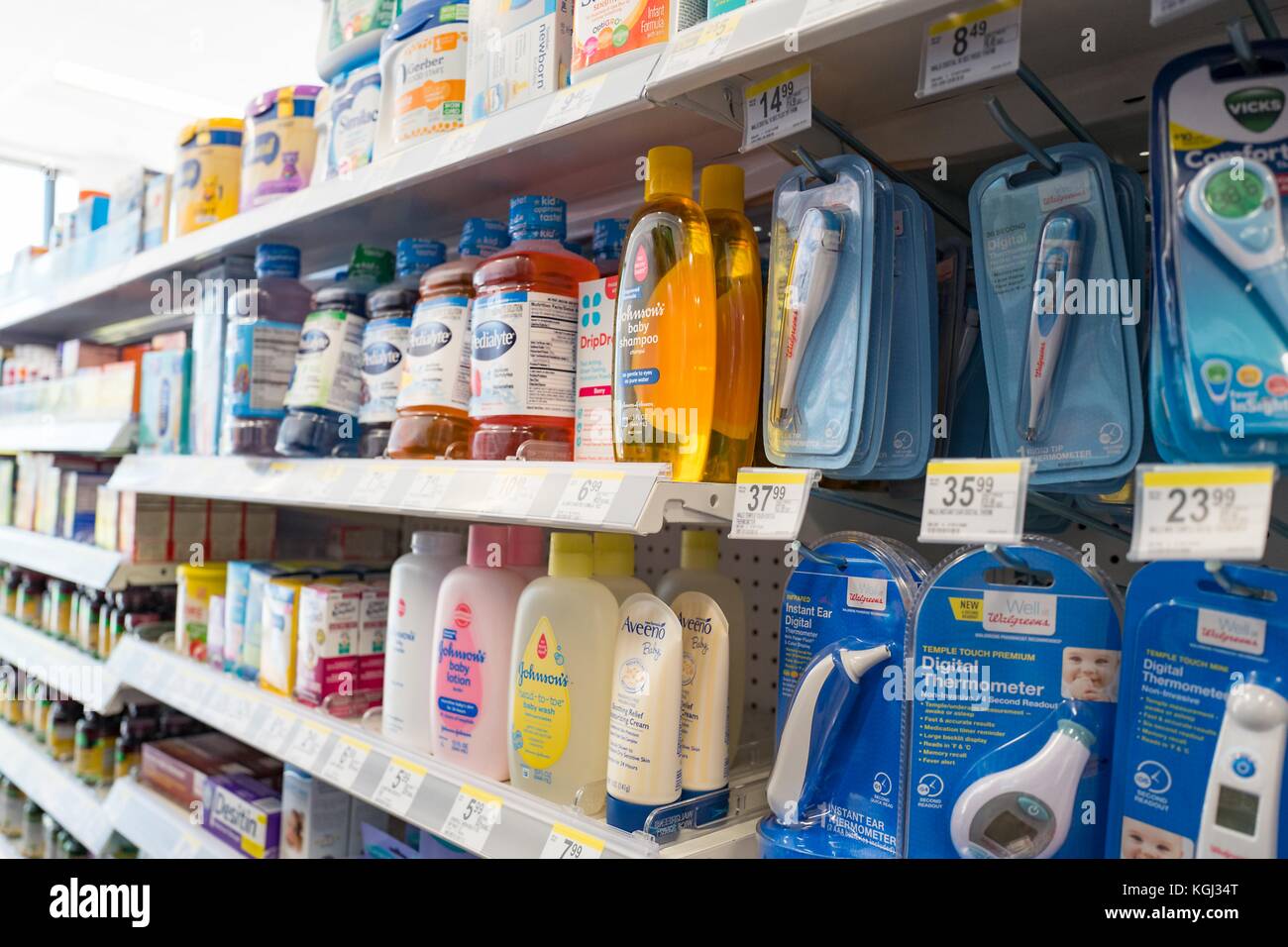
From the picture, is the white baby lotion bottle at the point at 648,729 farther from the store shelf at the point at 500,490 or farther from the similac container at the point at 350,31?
the similac container at the point at 350,31

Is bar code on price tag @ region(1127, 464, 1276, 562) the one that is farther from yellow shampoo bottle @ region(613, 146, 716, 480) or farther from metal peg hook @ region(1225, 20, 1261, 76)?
yellow shampoo bottle @ region(613, 146, 716, 480)

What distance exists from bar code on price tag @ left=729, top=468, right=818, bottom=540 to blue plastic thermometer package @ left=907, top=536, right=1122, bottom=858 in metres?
0.15

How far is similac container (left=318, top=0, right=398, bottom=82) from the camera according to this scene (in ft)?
5.57

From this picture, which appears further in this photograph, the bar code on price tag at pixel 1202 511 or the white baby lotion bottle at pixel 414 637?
the white baby lotion bottle at pixel 414 637

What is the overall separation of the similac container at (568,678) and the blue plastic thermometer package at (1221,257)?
2.17 feet

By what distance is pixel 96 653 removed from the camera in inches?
95.8

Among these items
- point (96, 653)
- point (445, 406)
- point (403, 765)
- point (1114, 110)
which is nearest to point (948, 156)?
point (1114, 110)

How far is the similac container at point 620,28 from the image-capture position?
1052 mm

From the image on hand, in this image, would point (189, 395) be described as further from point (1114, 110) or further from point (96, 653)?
point (1114, 110)

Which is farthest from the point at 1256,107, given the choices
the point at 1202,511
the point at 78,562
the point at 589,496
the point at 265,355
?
the point at 78,562

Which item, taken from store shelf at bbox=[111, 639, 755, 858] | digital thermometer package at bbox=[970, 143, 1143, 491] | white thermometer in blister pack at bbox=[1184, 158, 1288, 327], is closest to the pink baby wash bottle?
store shelf at bbox=[111, 639, 755, 858]

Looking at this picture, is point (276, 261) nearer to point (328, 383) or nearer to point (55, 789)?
point (328, 383)

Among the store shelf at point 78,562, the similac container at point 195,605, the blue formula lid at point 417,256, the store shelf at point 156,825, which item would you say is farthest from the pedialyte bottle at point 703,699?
the store shelf at point 78,562

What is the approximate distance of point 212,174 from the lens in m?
2.06
